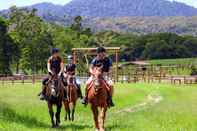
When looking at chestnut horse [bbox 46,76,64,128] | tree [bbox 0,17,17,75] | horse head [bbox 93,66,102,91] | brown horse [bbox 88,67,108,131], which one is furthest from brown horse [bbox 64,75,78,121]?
tree [bbox 0,17,17,75]

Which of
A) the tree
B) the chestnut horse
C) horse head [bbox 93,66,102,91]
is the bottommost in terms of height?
the tree

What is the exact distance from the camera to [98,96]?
663 inches

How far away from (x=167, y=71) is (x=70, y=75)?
249 feet

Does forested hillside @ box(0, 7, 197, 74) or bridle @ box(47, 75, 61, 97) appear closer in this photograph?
Answer: bridle @ box(47, 75, 61, 97)

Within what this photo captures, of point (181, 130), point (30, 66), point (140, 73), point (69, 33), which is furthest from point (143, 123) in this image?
point (69, 33)

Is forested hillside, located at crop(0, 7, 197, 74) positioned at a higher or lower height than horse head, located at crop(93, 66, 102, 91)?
lower

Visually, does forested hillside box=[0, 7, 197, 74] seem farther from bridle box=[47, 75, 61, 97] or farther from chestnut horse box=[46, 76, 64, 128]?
bridle box=[47, 75, 61, 97]

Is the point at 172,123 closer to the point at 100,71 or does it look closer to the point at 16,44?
the point at 100,71

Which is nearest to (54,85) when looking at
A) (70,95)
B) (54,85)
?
(54,85)

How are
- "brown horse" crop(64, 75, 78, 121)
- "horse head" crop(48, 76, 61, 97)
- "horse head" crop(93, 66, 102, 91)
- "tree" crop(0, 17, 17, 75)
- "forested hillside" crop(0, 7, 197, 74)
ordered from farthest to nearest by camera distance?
1. "forested hillside" crop(0, 7, 197, 74)
2. "tree" crop(0, 17, 17, 75)
3. "brown horse" crop(64, 75, 78, 121)
4. "horse head" crop(48, 76, 61, 97)
5. "horse head" crop(93, 66, 102, 91)

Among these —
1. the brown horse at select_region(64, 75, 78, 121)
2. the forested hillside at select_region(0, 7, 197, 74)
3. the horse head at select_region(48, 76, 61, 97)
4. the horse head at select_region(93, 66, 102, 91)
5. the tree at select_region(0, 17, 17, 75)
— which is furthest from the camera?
the forested hillside at select_region(0, 7, 197, 74)

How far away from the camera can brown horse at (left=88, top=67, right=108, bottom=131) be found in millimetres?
16469

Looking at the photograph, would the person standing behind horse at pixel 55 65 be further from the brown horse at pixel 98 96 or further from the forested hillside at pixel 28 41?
the forested hillside at pixel 28 41

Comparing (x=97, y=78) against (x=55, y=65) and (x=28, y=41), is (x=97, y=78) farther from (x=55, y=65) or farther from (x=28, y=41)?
(x=28, y=41)
